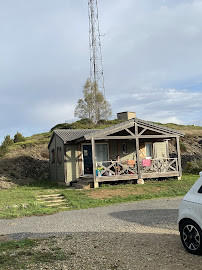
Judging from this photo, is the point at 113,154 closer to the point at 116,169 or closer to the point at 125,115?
the point at 116,169

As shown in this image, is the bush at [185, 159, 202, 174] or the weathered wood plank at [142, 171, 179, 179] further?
the bush at [185, 159, 202, 174]

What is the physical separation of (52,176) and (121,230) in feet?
50.1

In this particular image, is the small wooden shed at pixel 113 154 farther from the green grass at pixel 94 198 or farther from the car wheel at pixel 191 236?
the car wheel at pixel 191 236

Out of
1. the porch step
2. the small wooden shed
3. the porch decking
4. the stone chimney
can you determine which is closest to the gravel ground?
the porch step

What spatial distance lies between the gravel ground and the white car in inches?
7.3

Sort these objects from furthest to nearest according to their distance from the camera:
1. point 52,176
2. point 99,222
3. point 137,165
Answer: point 52,176 < point 137,165 < point 99,222

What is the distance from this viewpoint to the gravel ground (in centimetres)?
470

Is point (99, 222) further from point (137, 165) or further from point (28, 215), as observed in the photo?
point (137, 165)

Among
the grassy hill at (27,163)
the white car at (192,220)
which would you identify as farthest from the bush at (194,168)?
the white car at (192,220)

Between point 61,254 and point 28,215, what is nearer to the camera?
point 61,254

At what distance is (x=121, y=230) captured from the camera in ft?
23.3

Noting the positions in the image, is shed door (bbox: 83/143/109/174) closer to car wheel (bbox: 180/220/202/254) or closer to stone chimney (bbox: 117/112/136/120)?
car wheel (bbox: 180/220/202/254)

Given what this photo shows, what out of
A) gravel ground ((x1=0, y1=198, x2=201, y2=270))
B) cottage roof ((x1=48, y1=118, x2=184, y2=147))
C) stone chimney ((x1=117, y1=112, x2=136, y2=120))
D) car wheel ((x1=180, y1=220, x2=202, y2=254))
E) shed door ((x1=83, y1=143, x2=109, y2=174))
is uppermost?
stone chimney ((x1=117, y1=112, x2=136, y2=120))

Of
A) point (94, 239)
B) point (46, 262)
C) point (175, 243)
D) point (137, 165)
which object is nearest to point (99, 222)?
point (94, 239)
